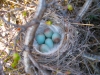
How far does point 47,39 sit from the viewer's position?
1.96 meters

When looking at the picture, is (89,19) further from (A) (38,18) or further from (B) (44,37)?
(A) (38,18)

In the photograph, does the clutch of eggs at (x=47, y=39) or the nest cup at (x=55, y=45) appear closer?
the nest cup at (x=55, y=45)

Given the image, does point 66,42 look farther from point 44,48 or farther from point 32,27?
point 32,27

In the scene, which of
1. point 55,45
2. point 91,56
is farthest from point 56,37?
point 91,56

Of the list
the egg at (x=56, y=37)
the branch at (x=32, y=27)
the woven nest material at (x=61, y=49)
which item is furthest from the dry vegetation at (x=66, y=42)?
the branch at (x=32, y=27)

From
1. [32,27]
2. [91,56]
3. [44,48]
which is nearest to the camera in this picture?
[32,27]

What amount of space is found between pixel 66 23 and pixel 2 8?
0.51 m

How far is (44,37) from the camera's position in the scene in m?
1.97

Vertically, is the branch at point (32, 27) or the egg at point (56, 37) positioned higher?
the branch at point (32, 27)

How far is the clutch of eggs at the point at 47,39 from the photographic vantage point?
190 cm

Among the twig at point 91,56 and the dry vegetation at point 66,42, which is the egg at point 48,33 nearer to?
the dry vegetation at point 66,42

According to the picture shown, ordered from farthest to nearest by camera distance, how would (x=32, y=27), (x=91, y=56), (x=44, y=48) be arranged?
1. (x=44, y=48)
2. (x=91, y=56)
3. (x=32, y=27)

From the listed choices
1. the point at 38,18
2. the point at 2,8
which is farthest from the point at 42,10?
the point at 2,8

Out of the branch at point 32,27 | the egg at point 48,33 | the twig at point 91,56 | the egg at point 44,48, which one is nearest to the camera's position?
the branch at point 32,27
